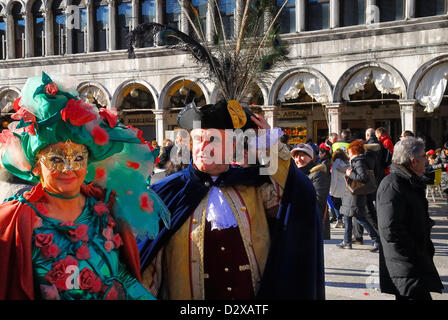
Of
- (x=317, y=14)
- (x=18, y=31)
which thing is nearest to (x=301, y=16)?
(x=317, y=14)

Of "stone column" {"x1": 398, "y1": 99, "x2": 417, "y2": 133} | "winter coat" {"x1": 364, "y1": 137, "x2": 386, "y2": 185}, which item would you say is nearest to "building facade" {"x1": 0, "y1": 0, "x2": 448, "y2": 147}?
"stone column" {"x1": 398, "y1": 99, "x2": 417, "y2": 133}

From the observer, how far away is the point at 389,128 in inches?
758

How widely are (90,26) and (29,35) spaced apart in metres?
2.96

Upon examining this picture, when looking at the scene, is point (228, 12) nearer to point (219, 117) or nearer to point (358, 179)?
point (358, 179)

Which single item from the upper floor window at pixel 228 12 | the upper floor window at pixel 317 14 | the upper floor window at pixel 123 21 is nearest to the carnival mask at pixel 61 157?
the upper floor window at pixel 317 14

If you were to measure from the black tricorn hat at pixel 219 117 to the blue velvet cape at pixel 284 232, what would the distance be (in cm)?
26

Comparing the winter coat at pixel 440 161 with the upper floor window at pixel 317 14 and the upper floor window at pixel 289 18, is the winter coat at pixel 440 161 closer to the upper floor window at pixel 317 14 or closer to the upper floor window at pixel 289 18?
the upper floor window at pixel 317 14

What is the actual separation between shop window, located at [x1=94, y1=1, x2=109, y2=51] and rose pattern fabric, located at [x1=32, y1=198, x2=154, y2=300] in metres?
18.7

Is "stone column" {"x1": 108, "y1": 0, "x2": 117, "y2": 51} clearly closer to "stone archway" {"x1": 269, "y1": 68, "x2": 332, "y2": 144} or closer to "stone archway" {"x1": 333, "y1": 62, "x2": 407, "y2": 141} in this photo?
"stone archway" {"x1": 269, "y1": 68, "x2": 332, "y2": 144}

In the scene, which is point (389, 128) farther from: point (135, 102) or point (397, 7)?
point (135, 102)

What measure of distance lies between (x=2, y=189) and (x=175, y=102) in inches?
693

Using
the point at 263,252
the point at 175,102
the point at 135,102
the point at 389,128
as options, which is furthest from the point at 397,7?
the point at 263,252

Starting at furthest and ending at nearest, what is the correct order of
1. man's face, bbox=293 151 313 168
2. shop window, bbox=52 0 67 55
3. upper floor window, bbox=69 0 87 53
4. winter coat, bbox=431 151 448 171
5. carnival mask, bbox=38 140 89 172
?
shop window, bbox=52 0 67 55 → upper floor window, bbox=69 0 87 53 → winter coat, bbox=431 151 448 171 → man's face, bbox=293 151 313 168 → carnival mask, bbox=38 140 89 172

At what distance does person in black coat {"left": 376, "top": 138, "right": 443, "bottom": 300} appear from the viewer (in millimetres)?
3529
